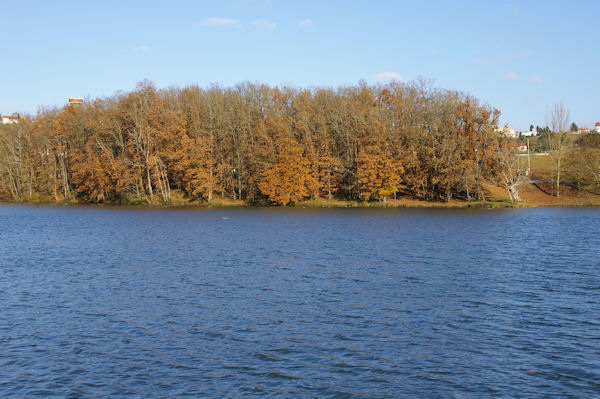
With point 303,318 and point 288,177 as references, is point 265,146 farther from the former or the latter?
point 303,318

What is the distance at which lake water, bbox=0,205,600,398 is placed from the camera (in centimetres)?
1487

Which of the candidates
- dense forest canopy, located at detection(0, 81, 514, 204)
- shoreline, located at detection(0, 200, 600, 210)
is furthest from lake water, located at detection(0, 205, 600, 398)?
dense forest canopy, located at detection(0, 81, 514, 204)

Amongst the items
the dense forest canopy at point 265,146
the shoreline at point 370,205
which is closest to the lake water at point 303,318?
the shoreline at point 370,205

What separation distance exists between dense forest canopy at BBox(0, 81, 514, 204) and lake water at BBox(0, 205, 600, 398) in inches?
1579

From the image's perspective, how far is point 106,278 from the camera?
93.9ft

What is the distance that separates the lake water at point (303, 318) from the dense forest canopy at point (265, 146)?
132 ft

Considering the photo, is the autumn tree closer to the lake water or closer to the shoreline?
the shoreline

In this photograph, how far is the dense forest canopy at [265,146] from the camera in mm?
81562

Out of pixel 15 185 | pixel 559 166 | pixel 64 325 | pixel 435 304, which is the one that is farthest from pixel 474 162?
pixel 15 185

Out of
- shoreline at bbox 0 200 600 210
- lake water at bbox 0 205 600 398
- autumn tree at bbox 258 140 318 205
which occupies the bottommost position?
lake water at bbox 0 205 600 398

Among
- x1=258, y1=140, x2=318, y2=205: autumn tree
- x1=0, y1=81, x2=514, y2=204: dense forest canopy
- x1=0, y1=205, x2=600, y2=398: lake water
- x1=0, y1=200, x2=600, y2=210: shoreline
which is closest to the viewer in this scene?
x1=0, y1=205, x2=600, y2=398: lake water

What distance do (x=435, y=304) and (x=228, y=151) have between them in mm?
→ 72794

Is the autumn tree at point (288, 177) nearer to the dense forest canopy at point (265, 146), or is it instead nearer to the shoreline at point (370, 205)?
the dense forest canopy at point (265, 146)

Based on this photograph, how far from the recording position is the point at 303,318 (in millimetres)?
20844
